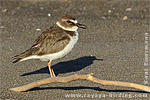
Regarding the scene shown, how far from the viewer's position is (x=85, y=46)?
9281mm

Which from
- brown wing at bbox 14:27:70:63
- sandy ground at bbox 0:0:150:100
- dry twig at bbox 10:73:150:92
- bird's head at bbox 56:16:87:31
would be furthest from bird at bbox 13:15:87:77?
dry twig at bbox 10:73:150:92

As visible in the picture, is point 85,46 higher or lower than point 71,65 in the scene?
higher

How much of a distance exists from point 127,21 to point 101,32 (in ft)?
4.01

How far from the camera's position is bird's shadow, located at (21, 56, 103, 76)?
779 centimetres

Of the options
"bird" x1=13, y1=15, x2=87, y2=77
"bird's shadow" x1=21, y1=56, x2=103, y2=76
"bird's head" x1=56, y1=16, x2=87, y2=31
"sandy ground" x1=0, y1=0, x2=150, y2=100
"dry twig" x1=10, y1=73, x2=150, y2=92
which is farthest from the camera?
"bird's shadow" x1=21, y1=56, x2=103, y2=76

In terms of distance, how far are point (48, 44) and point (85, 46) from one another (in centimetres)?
220

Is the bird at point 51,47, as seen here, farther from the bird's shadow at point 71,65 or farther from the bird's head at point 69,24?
the bird's shadow at point 71,65

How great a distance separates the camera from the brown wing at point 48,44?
281 inches

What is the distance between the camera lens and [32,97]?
20.5ft

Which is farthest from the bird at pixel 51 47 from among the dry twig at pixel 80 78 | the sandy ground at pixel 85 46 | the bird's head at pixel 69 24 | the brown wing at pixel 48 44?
the dry twig at pixel 80 78

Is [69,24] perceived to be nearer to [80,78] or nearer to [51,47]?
[51,47]

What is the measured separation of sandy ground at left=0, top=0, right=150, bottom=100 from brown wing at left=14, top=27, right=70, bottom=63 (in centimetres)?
48

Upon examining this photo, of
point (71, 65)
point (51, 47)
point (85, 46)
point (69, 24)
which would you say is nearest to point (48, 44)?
point (51, 47)

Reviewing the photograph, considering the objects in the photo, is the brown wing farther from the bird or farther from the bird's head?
the bird's head
